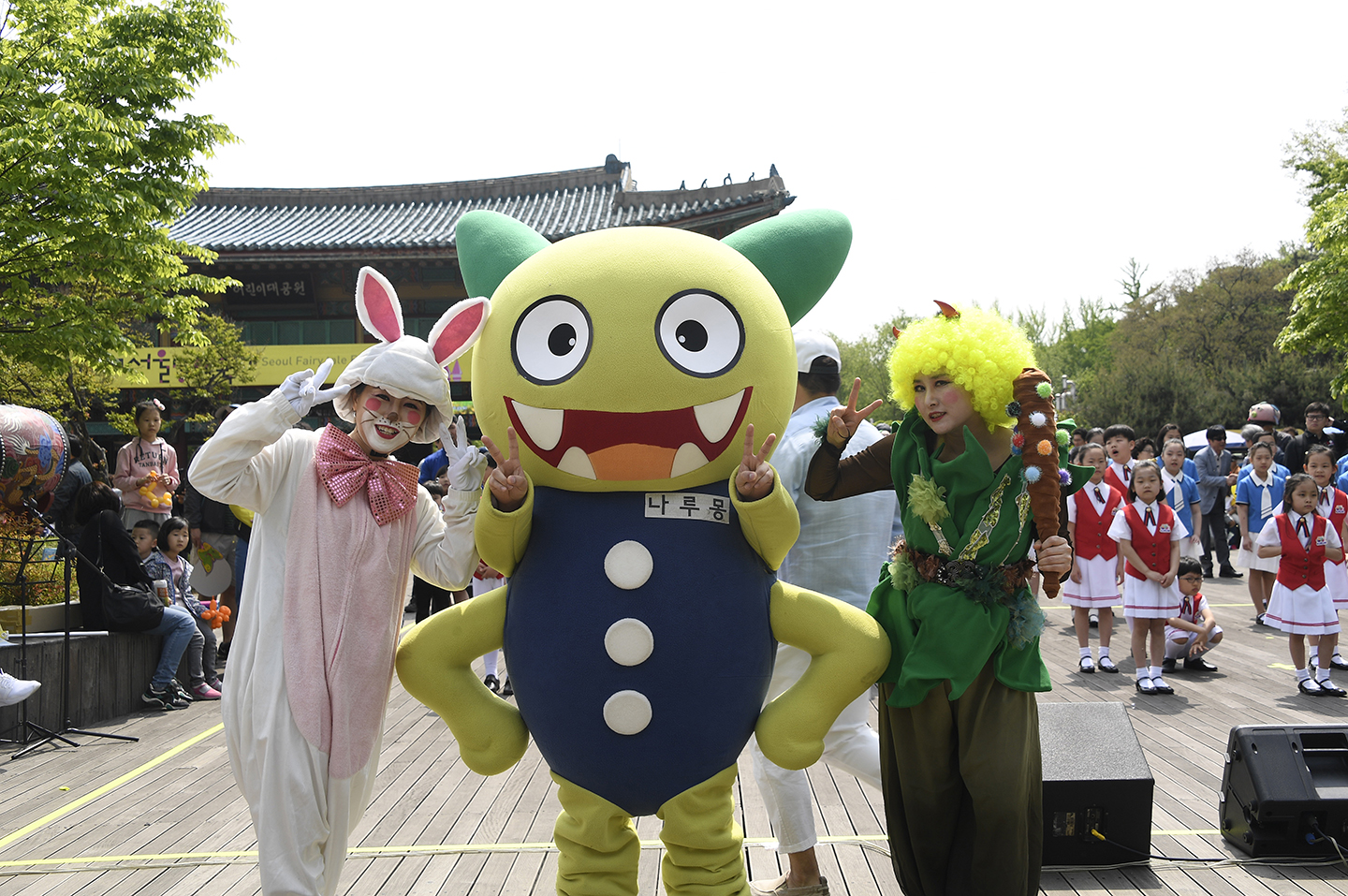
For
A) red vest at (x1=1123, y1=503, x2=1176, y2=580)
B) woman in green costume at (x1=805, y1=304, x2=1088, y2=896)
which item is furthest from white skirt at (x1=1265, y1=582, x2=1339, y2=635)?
woman in green costume at (x1=805, y1=304, x2=1088, y2=896)

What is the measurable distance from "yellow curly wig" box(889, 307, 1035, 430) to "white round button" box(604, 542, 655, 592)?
1.06 m

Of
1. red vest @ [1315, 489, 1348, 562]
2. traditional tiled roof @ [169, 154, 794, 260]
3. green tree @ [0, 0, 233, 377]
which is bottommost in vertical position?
red vest @ [1315, 489, 1348, 562]

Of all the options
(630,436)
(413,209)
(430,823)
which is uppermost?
(413,209)

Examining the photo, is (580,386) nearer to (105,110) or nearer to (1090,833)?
(1090,833)

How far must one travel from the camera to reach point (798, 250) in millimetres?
3162

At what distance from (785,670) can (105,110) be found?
31.4ft

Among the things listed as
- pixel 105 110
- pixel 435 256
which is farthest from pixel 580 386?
pixel 435 256

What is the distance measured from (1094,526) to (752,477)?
5.70m

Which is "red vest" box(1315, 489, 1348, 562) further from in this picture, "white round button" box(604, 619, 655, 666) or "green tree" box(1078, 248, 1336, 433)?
"green tree" box(1078, 248, 1336, 433)

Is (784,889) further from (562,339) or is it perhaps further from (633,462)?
(562,339)

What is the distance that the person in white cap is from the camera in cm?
339

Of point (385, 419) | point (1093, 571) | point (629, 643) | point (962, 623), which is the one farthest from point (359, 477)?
point (1093, 571)

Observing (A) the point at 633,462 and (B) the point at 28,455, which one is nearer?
(A) the point at 633,462

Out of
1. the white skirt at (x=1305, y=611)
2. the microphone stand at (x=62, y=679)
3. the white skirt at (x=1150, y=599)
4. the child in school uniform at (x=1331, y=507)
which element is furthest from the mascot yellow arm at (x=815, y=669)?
the child in school uniform at (x=1331, y=507)
